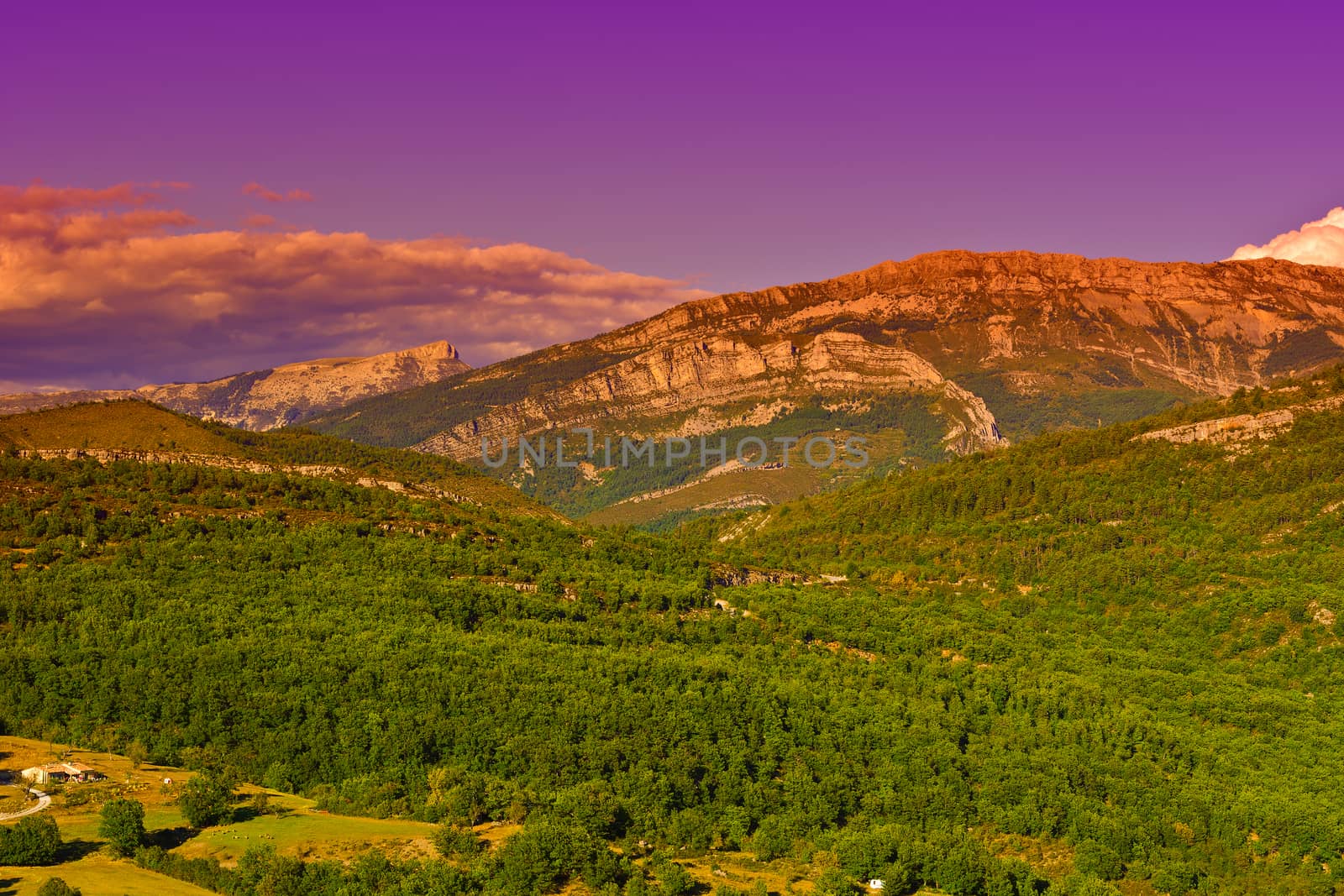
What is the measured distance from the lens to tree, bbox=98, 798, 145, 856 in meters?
74.2

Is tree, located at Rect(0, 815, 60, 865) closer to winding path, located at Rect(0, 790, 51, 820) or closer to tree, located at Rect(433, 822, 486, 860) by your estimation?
winding path, located at Rect(0, 790, 51, 820)

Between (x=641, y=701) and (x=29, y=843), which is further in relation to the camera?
(x=641, y=701)

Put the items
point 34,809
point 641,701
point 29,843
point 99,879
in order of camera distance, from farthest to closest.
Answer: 1. point 641,701
2. point 34,809
3. point 29,843
4. point 99,879

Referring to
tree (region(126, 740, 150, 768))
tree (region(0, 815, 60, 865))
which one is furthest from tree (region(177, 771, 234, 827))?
tree (region(126, 740, 150, 768))

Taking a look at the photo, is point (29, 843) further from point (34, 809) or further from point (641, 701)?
point (641, 701)

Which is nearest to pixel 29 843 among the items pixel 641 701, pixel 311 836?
pixel 311 836

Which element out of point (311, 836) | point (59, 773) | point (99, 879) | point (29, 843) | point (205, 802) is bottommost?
point (311, 836)

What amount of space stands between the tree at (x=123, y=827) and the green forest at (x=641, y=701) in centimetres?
381

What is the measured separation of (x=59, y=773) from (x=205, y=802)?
1360 centimetres

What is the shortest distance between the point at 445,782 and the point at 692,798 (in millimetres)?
20960

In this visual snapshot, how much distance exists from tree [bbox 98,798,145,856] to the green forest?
3.81 metres

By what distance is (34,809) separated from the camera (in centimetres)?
7956

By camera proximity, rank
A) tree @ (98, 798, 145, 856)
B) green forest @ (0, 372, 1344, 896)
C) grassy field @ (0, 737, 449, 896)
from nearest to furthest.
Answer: grassy field @ (0, 737, 449, 896) < tree @ (98, 798, 145, 856) < green forest @ (0, 372, 1344, 896)

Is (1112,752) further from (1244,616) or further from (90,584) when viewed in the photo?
(90,584)
